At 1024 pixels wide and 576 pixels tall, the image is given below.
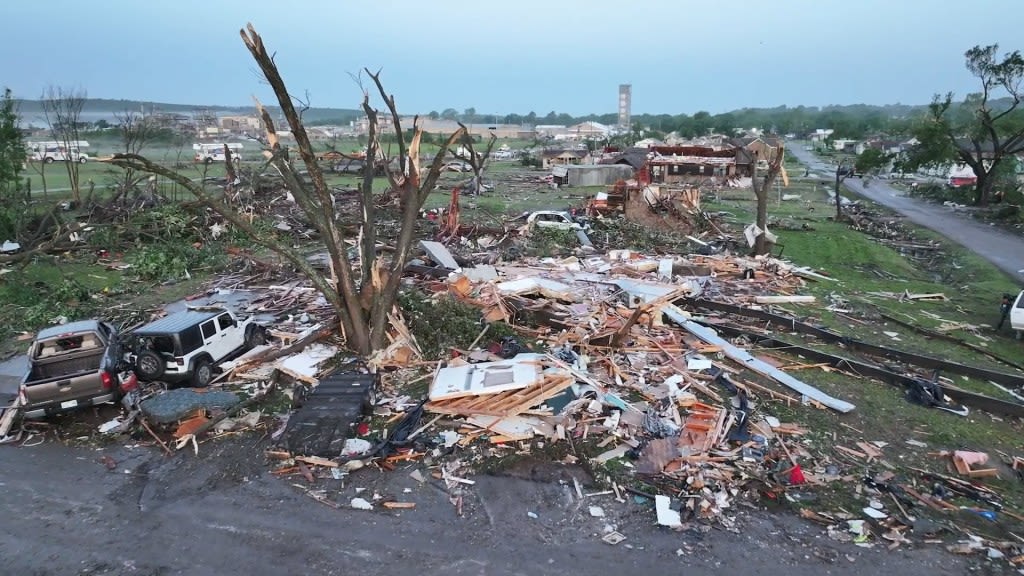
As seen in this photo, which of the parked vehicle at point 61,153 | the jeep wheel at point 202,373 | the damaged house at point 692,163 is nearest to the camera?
the jeep wheel at point 202,373

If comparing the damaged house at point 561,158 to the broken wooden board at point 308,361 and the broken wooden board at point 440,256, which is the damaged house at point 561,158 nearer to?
the broken wooden board at point 440,256

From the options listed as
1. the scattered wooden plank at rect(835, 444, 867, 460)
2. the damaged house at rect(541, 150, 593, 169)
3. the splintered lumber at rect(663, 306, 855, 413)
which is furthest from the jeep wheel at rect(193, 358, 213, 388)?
the damaged house at rect(541, 150, 593, 169)

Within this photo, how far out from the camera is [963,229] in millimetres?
28469

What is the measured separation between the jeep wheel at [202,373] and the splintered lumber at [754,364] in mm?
9499

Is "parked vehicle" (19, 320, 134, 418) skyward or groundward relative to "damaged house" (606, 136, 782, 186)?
groundward

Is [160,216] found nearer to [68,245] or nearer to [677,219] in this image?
[68,245]

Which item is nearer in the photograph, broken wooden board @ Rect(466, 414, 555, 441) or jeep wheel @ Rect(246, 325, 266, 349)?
broken wooden board @ Rect(466, 414, 555, 441)

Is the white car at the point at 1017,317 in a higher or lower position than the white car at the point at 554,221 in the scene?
lower

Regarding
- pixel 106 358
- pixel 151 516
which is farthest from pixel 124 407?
pixel 151 516

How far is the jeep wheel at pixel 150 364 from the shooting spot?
10.3m

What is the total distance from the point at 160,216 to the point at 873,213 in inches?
1441

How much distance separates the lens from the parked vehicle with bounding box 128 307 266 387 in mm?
10344

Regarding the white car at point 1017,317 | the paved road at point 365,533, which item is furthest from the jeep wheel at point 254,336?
the white car at point 1017,317

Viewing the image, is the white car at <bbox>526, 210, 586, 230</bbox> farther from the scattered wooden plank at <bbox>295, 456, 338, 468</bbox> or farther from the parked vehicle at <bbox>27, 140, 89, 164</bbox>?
the scattered wooden plank at <bbox>295, 456, 338, 468</bbox>
